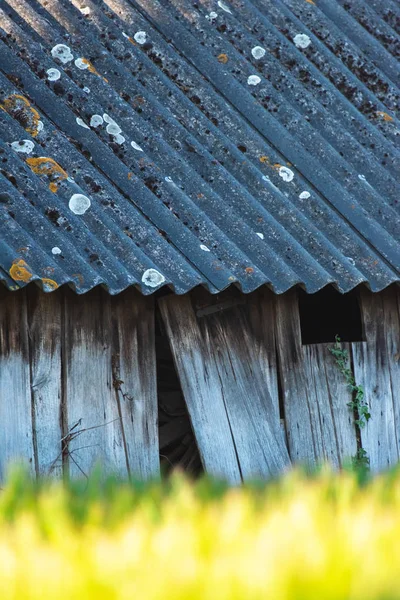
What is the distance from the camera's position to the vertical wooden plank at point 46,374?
15.7ft

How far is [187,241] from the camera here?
4957mm

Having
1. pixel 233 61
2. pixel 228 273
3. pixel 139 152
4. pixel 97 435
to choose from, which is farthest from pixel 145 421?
pixel 233 61

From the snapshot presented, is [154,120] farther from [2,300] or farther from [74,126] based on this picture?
[2,300]

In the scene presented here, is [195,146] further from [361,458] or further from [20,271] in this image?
[361,458]

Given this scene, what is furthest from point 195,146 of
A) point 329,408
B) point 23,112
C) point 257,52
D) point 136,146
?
point 329,408

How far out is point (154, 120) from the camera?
5648mm

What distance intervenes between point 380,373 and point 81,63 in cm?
299

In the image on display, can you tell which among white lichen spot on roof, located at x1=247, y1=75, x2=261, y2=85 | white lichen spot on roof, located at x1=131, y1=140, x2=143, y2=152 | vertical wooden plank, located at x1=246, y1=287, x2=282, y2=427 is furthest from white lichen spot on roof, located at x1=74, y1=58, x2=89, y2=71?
vertical wooden plank, located at x1=246, y1=287, x2=282, y2=427

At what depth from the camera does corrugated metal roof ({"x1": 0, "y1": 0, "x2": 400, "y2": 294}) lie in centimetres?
475

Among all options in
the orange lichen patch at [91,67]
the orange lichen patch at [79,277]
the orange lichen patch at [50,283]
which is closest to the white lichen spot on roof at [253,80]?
the orange lichen patch at [91,67]

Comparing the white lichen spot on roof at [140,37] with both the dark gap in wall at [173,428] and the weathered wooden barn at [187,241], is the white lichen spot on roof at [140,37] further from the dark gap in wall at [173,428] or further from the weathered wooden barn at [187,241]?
the dark gap in wall at [173,428]

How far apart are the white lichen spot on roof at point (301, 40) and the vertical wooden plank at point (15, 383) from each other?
3324mm

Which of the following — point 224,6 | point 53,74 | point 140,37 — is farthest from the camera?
point 224,6

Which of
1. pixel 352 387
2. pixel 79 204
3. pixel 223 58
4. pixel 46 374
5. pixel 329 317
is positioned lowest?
pixel 352 387
